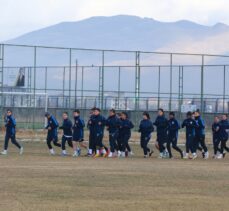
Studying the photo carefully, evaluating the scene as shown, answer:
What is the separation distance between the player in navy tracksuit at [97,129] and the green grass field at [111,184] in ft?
8.42

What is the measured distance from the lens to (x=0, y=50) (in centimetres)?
5062

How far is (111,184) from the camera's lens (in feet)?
73.3

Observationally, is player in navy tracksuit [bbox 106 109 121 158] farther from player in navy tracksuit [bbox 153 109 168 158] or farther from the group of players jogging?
player in navy tracksuit [bbox 153 109 168 158]

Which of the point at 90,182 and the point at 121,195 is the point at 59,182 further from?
the point at 121,195

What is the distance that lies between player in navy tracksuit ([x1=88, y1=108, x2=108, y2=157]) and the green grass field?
257 centimetres

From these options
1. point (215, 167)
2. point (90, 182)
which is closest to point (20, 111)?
point (215, 167)

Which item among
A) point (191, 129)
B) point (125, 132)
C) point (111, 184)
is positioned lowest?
point (111, 184)

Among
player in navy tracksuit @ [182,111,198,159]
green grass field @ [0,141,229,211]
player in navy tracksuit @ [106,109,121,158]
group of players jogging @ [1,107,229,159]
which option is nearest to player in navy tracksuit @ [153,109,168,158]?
group of players jogging @ [1,107,229,159]

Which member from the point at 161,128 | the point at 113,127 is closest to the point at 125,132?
the point at 113,127

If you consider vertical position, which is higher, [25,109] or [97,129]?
[25,109]

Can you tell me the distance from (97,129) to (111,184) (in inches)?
501

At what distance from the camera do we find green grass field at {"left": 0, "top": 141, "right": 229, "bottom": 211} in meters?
18.5

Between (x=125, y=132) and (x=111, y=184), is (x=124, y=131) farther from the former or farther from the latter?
(x=111, y=184)

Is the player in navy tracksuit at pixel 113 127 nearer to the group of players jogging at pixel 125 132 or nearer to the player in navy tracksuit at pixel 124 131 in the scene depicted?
the group of players jogging at pixel 125 132
